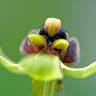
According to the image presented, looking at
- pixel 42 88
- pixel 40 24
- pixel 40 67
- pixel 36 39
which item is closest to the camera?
pixel 40 67

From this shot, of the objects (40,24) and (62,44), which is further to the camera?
(40,24)

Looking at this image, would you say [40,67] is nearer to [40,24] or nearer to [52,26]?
[52,26]

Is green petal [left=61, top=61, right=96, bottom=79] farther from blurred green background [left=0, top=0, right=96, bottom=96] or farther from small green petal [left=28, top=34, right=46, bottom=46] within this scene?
blurred green background [left=0, top=0, right=96, bottom=96]

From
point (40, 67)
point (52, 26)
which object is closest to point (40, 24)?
point (52, 26)

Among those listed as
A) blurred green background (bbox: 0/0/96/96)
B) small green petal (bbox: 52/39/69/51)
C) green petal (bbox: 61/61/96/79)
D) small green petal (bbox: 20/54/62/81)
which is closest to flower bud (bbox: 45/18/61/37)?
small green petal (bbox: 52/39/69/51)

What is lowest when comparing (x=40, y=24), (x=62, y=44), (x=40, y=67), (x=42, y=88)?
(x=40, y=24)

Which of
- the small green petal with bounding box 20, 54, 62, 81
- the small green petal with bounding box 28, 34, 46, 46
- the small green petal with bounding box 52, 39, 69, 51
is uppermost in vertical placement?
the small green petal with bounding box 20, 54, 62, 81

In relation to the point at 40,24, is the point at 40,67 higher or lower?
higher

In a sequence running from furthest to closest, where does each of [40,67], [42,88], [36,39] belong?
[36,39], [42,88], [40,67]

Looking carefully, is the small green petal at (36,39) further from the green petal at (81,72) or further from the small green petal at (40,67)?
the small green petal at (40,67)
